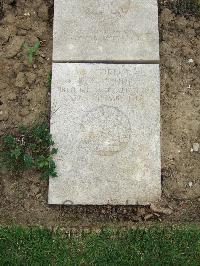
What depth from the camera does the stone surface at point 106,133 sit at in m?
3.82

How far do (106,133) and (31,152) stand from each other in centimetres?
56

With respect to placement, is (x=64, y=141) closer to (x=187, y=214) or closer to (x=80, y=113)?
(x=80, y=113)

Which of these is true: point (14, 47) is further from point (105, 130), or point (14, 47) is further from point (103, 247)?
point (103, 247)

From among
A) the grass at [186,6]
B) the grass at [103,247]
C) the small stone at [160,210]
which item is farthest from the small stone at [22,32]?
the small stone at [160,210]

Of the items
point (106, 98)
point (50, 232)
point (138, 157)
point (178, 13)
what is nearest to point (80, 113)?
point (106, 98)

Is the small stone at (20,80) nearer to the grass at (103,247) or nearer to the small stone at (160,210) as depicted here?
the grass at (103,247)

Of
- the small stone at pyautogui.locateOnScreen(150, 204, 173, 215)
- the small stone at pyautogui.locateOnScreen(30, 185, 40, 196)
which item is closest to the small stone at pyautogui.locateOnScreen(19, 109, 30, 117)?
the small stone at pyautogui.locateOnScreen(30, 185, 40, 196)

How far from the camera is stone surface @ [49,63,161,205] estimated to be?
3.82 metres

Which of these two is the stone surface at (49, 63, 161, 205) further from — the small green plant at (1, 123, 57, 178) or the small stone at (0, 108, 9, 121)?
the small stone at (0, 108, 9, 121)

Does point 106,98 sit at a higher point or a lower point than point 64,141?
higher

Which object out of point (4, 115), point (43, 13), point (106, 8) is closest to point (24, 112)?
point (4, 115)

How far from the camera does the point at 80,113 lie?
12.9 feet

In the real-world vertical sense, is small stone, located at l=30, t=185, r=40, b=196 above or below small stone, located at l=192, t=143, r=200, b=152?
below

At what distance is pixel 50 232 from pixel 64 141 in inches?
25.6
